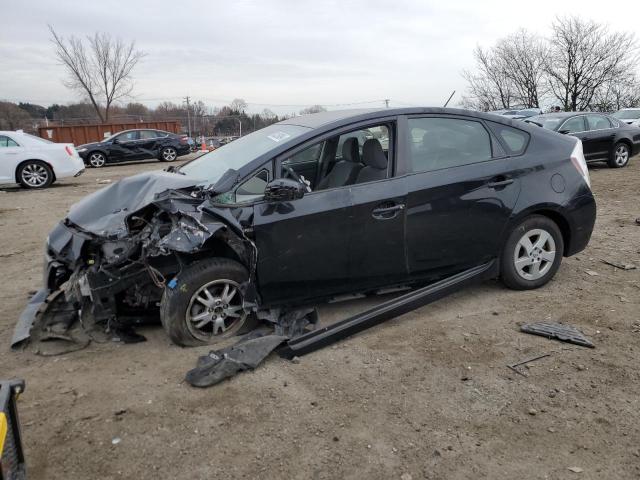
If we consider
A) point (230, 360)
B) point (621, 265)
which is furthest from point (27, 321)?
point (621, 265)

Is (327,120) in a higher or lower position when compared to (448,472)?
higher

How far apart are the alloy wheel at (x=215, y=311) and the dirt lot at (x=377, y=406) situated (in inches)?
7.7

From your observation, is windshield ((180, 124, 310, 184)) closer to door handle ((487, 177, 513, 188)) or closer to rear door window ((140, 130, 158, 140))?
door handle ((487, 177, 513, 188))

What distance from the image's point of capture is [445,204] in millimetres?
4008

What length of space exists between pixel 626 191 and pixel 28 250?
10.0 metres

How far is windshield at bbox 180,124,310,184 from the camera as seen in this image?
396 cm

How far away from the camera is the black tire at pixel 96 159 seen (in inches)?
773

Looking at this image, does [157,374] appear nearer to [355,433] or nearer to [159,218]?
[159,218]

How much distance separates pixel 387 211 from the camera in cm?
383

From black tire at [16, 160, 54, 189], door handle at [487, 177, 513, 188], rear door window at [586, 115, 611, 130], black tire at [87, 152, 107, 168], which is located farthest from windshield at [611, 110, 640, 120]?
black tire at [16, 160, 54, 189]

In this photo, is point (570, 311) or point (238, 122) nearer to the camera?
point (570, 311)

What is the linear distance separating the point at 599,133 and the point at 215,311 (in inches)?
486

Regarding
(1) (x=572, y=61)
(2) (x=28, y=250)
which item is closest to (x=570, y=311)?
(2) (x=28, y=250)

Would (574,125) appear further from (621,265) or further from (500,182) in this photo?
(500,182)
